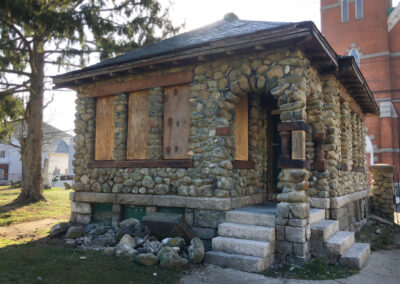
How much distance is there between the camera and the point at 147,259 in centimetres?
529

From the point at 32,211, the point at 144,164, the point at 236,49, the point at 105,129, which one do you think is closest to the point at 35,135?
the point at 32,211

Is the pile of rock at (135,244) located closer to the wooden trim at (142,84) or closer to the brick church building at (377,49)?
the wooden trim at (142,84)

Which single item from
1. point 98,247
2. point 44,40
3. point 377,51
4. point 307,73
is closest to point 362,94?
point 307,73

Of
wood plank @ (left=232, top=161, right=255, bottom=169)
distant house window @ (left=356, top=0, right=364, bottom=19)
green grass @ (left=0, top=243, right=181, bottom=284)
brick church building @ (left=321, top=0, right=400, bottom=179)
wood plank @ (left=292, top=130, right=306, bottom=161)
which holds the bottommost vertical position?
green grass @ (left=0, top=243, right=181, bottom=284)

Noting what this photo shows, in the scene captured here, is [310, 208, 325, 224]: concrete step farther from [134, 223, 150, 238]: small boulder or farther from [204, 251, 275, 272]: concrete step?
[134, 223, 150, 238]: small boulder

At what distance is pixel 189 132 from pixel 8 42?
8.66 metres

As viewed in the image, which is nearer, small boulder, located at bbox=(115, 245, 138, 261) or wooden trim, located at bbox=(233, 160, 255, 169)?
small boulder, located at bbox=(115, 245, 138, 261)

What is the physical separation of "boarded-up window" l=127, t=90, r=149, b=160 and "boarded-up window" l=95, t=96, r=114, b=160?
0.57 meters

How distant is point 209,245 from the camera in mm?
6328

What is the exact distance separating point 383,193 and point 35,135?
13.3 metres

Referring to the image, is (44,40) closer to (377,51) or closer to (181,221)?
(181,221)

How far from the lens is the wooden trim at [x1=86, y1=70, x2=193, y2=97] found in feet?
23.5

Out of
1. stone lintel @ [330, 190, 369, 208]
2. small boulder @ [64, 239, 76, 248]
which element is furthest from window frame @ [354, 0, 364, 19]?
small boulder @ [64, 239, 76, 248]

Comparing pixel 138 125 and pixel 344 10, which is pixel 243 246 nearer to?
pixel 138 125
